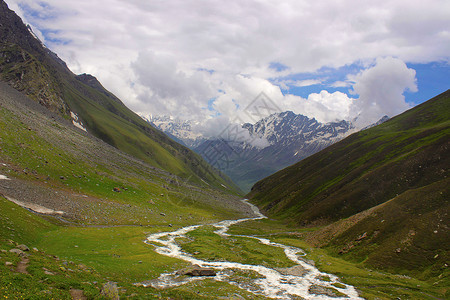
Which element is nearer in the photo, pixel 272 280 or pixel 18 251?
pixel 18 251

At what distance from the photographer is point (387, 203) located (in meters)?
62.3

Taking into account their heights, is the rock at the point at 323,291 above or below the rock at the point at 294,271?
above

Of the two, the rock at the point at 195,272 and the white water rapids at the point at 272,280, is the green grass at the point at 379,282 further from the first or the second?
the rock at the point at 195,272

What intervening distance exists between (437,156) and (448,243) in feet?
210

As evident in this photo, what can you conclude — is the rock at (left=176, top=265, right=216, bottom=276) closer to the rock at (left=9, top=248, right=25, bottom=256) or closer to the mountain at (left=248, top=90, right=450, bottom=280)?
the rock at (left=9, top=248, right=25, bottom=256)

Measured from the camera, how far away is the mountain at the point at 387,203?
43438 millimetres

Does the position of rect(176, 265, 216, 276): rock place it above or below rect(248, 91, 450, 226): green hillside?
below

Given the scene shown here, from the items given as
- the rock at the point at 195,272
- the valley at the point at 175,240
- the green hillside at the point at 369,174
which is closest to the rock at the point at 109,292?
the valley at the point at 175,240

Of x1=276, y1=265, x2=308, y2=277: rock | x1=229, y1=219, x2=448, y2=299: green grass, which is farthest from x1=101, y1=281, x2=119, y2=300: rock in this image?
x1=229, y1=219, x2=448, y2=299: green grass

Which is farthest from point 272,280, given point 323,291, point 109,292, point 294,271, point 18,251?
point 18,251

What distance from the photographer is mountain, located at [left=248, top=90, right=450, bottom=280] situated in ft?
143

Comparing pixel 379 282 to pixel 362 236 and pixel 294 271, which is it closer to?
pixel 294 271

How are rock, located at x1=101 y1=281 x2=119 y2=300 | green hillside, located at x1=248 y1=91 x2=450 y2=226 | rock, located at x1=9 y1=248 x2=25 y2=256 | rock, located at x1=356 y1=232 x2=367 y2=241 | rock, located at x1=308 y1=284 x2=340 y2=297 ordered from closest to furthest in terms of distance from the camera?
rock, located at x1=101 y1=281 x2=119 y2=300, rock, located at x1=9 y1=248 x2=25 y2=256, rock, located at x1=308 y1=284 x2=340 y2=297, rock, located at x1=356 y1=232 x2=367 y2=241, green hillside, located at x1=248 y1=91 x2=450 y2=226

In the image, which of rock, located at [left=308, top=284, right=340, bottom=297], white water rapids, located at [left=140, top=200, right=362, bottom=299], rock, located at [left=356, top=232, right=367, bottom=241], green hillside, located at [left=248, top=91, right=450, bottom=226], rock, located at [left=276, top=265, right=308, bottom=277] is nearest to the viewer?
white water rapids, located at [left=140, top=200, right=362, bottom=299]
